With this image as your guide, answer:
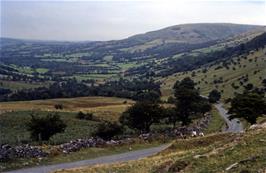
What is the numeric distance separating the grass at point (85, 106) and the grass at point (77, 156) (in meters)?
82.1

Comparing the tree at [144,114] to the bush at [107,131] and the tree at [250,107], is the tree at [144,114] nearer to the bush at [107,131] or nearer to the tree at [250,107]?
the bush at [107,131]

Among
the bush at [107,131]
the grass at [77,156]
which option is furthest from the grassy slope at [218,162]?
the bush at [107,131]

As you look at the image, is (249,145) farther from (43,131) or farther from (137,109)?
(137,109)

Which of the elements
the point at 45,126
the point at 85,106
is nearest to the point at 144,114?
the point at 45,126

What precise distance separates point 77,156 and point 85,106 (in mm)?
127059

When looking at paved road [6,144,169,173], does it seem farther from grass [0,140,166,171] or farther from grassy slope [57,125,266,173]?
grassy slope [57,125,266,173]

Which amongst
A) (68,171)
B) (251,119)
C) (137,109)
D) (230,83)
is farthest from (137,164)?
(230,83)

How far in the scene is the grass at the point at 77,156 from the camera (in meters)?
33.1

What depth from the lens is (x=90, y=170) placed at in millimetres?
27781

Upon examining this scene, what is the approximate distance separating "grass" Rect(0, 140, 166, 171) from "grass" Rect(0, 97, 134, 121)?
82.1 metres

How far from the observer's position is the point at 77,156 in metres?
37.2

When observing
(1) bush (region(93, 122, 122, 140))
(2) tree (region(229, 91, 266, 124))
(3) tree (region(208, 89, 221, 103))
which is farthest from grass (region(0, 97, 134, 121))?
(1) bush (region(93, 122, 122, 140))

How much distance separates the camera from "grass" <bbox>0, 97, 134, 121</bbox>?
13538cm

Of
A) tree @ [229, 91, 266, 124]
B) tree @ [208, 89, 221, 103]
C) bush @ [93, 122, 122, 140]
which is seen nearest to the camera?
bush @ [93, 122, 122, 140]
